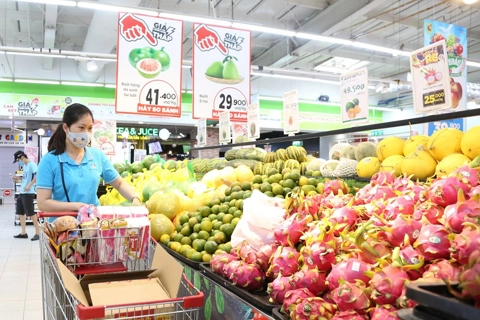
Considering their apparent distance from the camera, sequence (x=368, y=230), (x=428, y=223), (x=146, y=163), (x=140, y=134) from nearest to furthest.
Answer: (x=428, y=223), (x=368, y=230), (x=146, y=163), (x=140, y=134)

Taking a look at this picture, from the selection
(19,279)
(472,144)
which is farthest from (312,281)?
(19,279)

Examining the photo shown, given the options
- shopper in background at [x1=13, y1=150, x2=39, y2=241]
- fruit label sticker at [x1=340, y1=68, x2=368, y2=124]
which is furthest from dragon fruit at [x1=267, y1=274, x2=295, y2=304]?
shopper in background at [x1=13, y1=150, x2=39, y2=241]

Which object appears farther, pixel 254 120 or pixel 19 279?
pixel 19 279

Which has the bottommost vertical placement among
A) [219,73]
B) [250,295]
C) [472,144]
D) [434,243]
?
[250,295]

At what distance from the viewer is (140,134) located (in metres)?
17.4

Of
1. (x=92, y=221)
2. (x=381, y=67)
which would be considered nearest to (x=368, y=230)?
(x=92, y=221)

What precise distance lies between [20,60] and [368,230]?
14.6 metres

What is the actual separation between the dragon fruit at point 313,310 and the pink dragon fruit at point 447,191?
0.48 meters

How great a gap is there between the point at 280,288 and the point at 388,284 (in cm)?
47

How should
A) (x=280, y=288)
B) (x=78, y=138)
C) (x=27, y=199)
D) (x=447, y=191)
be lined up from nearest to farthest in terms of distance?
(x=447, y=191), (x=280, y=288), (x=78, y=138), (x=27, y=199)

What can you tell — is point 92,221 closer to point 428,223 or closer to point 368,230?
point 368,230

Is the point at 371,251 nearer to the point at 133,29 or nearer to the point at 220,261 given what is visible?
the point at 220,261

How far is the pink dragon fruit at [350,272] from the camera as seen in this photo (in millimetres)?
1204

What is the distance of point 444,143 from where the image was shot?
6.84ft
